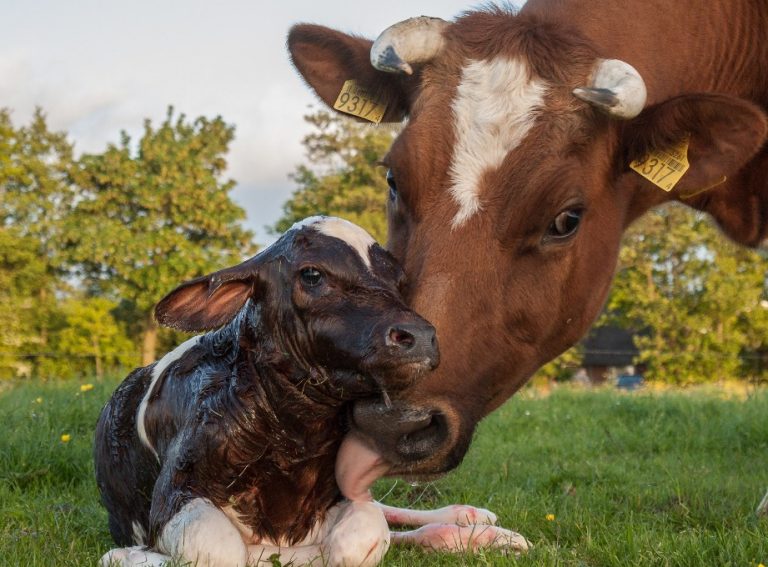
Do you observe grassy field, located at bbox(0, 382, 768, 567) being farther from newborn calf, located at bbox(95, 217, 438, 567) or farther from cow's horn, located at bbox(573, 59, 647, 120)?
cow's horn, located at bbox(573, 59, 647, 120)

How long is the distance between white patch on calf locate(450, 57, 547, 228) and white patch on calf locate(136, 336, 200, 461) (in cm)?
116

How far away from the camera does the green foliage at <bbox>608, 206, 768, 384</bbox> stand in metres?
36.6

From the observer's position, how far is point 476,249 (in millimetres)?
3369

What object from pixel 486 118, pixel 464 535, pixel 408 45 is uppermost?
pixel 408 45

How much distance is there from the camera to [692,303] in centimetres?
3819

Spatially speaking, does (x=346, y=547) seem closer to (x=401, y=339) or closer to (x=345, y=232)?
(x=401, y=339)

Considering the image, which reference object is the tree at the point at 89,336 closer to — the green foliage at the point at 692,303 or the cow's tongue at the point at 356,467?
the green foliage at the point at 692,303

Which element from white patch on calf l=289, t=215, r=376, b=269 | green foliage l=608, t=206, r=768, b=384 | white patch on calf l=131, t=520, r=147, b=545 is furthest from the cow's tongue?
green foliage l=608, t=206, r=768, b=384

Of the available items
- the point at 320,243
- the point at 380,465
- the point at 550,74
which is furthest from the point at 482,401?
the point at 550,74

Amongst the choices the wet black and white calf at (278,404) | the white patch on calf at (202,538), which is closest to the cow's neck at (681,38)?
the wet black and white calf at (278,404)

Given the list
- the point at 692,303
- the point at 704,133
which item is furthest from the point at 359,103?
the point at 692,303

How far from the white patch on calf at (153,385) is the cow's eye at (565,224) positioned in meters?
1.45

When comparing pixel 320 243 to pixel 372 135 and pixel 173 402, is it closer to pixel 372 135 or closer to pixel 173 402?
pixel 173 402

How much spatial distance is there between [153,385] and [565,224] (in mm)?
1723
